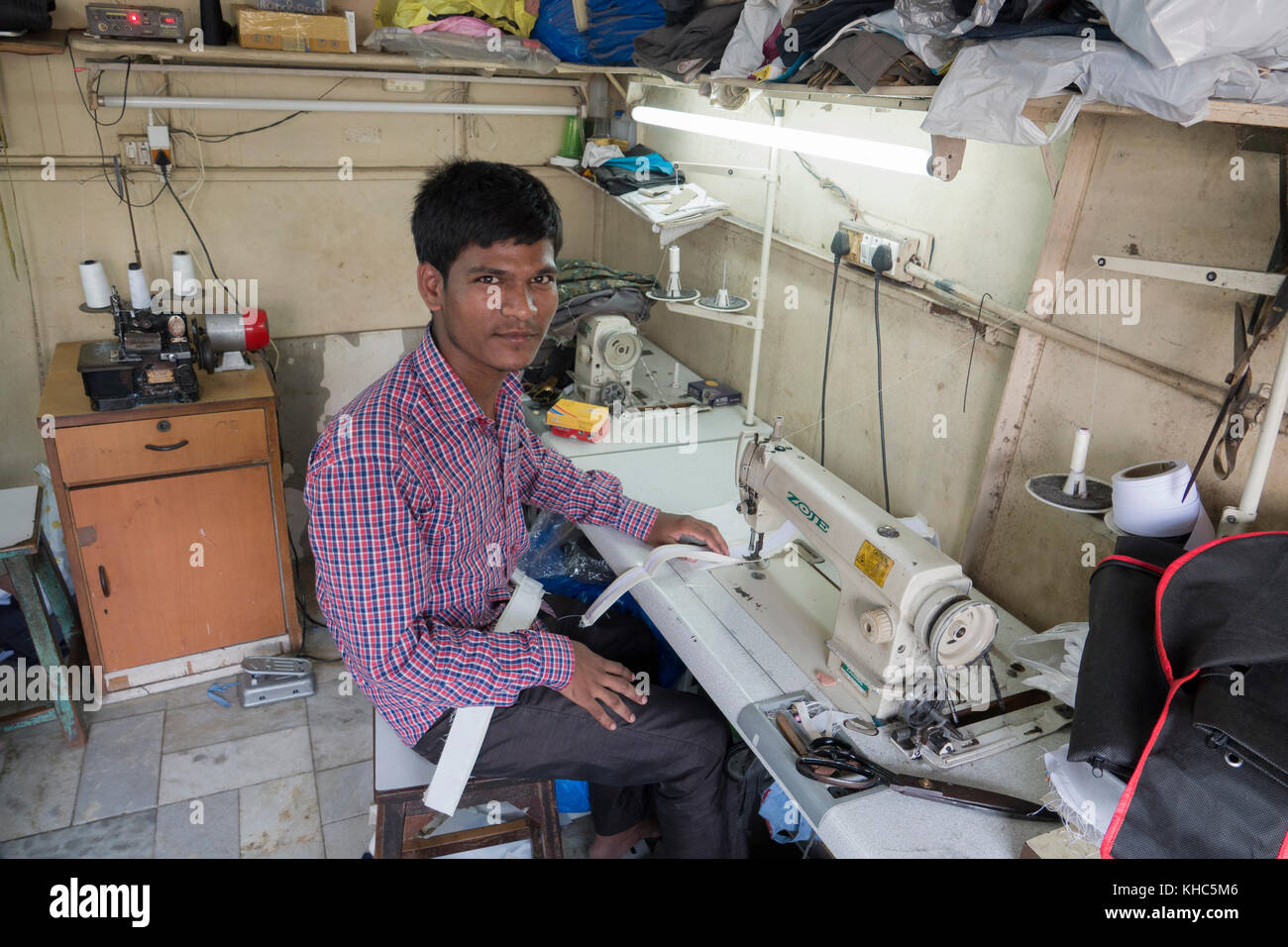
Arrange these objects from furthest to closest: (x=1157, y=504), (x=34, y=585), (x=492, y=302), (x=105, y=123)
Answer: (x=105, y=123)
(x=34, y=585)
(x=492, y=302)
(x=1157, y=504)

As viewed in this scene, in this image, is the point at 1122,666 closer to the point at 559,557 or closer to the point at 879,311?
the point at 879,311

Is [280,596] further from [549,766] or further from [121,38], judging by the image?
[121,38]

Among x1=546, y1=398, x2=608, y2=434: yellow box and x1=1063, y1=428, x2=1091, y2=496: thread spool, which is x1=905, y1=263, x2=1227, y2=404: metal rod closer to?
x1=1063, y1=428, x2=1091, y2=496: thread spool

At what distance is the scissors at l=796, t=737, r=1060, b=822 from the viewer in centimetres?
133

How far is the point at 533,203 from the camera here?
1639mm

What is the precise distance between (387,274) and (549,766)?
99.8 inches

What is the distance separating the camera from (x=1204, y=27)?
100 centimetres

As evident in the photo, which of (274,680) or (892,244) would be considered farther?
(274,680)

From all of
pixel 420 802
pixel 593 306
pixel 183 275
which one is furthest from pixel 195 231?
pixel 420 802

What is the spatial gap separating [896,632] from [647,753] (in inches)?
23.1

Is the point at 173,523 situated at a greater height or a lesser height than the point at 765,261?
lesser

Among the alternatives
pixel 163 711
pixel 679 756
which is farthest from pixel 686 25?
pixel 163 711

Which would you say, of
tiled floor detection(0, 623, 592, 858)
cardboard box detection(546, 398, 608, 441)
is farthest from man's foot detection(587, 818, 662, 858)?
cardboard box detection(546, 398, 608, 441)

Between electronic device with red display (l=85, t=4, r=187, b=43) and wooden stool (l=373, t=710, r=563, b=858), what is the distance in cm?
237
